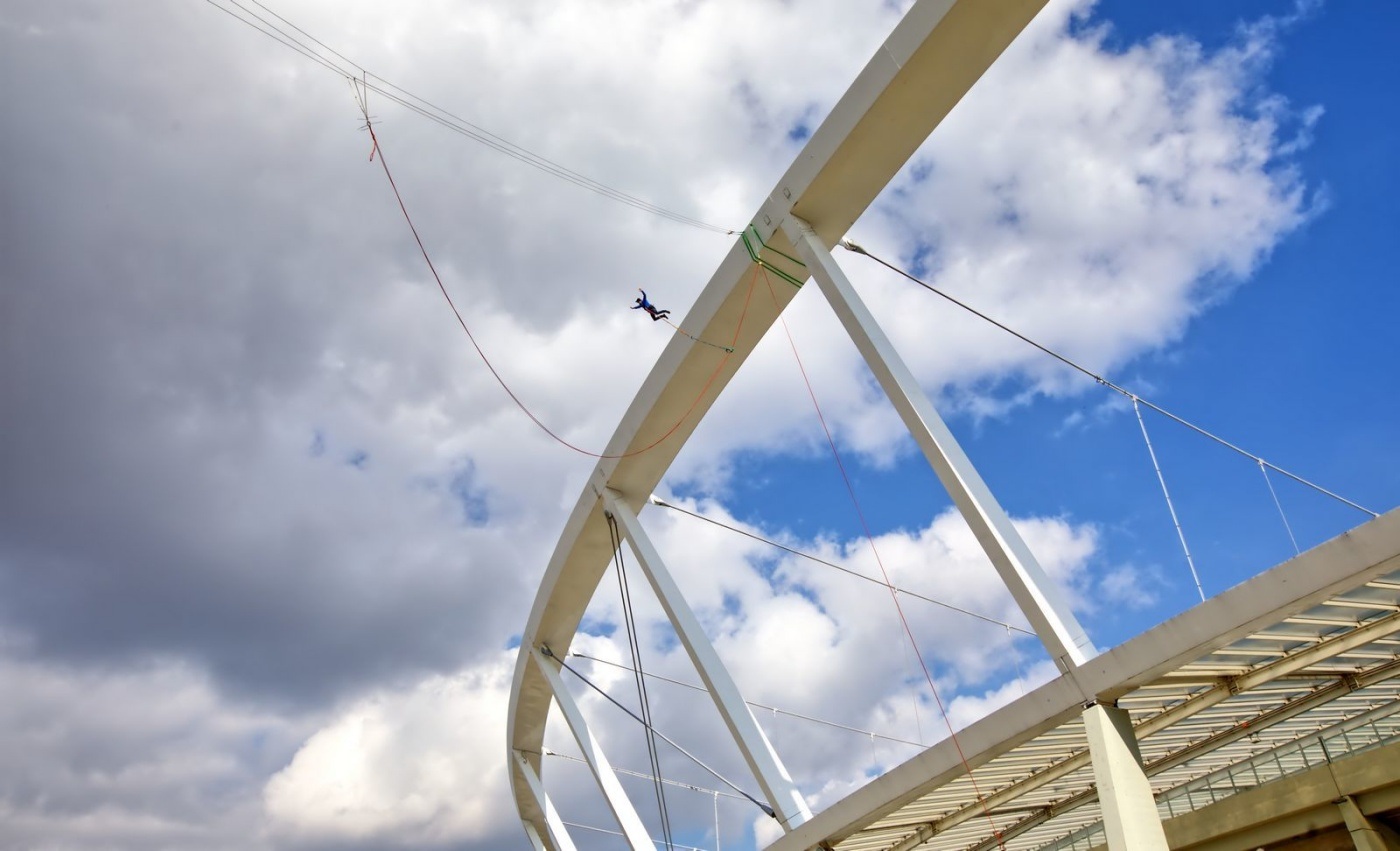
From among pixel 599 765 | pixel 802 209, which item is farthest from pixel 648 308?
pixel 599 765

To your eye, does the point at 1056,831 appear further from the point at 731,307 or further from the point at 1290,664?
the point at 731,307

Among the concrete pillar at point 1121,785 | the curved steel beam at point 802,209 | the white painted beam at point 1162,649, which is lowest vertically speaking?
the concrete pillar at point 1121,785

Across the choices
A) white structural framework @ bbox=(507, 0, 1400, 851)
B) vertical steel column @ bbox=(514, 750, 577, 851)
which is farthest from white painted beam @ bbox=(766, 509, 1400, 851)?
vertical steel column @ bbox=(514, 750, 577, 851)

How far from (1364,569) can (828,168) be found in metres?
7.68

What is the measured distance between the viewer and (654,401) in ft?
51.3

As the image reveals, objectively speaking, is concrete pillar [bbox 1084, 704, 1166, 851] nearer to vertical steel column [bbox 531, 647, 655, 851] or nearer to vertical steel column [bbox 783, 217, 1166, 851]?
vertical steel column [bbox 783, 217, 1166, 851]

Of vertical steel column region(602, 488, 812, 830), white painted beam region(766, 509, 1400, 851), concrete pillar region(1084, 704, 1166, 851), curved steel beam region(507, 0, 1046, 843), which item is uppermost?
curved steel beam region(507, 0, 1046, 843)

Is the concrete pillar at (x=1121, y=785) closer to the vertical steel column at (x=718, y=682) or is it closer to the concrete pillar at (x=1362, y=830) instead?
the vertical steel column at (x=718, y=682)

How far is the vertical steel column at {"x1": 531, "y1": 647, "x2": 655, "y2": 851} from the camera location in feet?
69.6

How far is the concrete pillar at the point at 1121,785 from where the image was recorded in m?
8.71

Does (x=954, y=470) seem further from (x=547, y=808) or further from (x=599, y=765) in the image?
(x=547, y=808)

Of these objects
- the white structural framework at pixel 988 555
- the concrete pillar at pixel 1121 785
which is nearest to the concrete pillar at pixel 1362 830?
the white structural framework at pixel 988 555

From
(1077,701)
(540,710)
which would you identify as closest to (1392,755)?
(1077,701)

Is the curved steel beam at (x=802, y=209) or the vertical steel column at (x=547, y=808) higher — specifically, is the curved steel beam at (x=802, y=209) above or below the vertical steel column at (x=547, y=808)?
above
